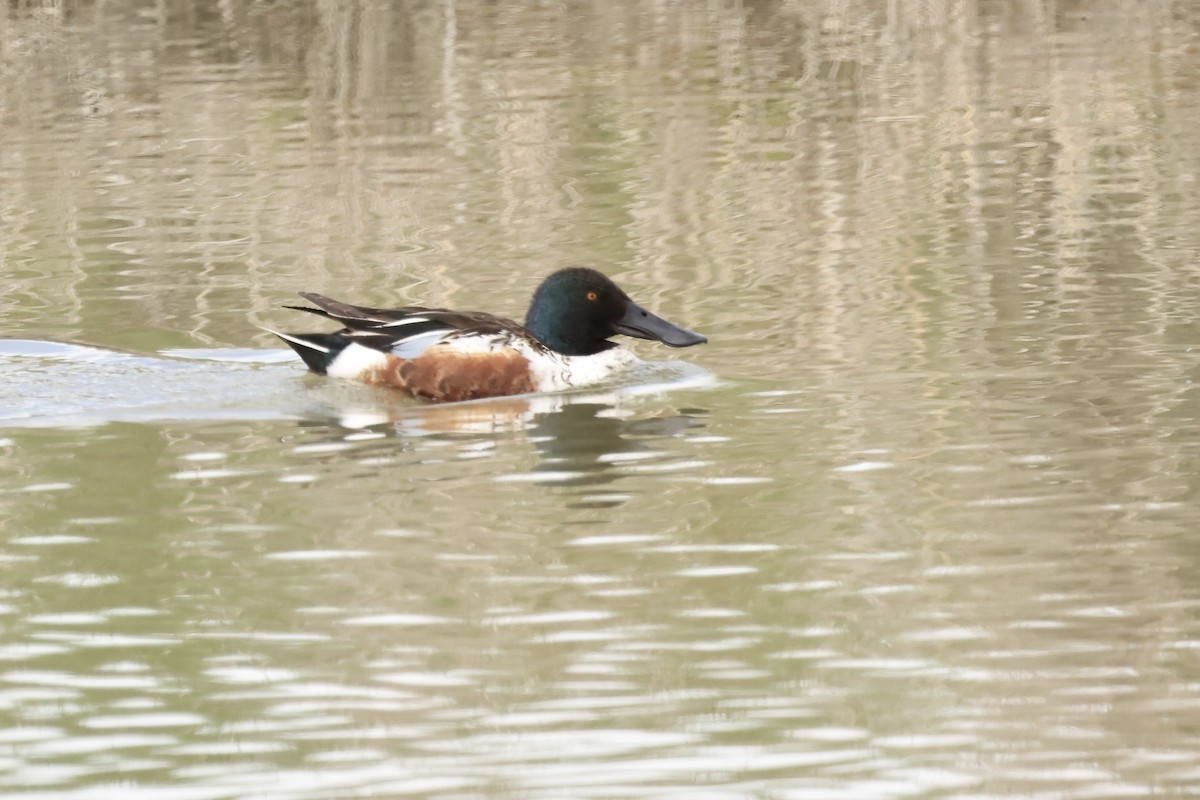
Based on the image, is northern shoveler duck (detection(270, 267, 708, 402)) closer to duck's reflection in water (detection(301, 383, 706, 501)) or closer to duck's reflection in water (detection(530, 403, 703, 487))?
duck's reflection in water (detection(301, 383, 706, 501))

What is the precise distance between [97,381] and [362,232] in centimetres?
405

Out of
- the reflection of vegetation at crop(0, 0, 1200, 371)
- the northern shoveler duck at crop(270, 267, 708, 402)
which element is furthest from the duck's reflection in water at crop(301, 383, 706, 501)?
the reflection of vegetation at crop(0, 0, 1200, 371)

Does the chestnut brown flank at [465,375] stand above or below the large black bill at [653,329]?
below

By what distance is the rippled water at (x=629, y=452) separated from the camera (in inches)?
220

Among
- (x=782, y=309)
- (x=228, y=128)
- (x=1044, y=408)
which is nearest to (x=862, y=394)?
(x=1044, y=408)

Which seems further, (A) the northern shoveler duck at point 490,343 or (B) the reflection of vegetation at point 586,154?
(B) the reflection of vegetation at point 586,154

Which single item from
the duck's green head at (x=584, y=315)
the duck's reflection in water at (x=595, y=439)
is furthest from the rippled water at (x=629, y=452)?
the duck's green head at (x=584, y=315)

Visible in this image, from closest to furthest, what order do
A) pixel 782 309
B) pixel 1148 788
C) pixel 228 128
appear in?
pixel 1148 788
pixel 782 309
pixel 228 128

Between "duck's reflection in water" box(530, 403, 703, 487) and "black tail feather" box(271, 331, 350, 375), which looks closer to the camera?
"duck's reflection in water" box(530, 403, 703, 487)

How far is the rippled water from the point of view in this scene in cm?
560

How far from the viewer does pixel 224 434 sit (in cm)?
963

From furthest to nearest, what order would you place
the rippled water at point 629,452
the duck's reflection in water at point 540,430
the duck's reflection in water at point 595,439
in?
the duck's reflection in water at point 540,430
the duck's reflection in water at point 595,439
the rippled water at point 629,452

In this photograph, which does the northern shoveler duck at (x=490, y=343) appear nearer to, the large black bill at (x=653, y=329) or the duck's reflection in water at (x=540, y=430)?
the large black bill at (x=653, y=329)

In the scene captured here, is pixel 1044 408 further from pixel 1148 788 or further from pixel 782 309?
pixel 1148 788
